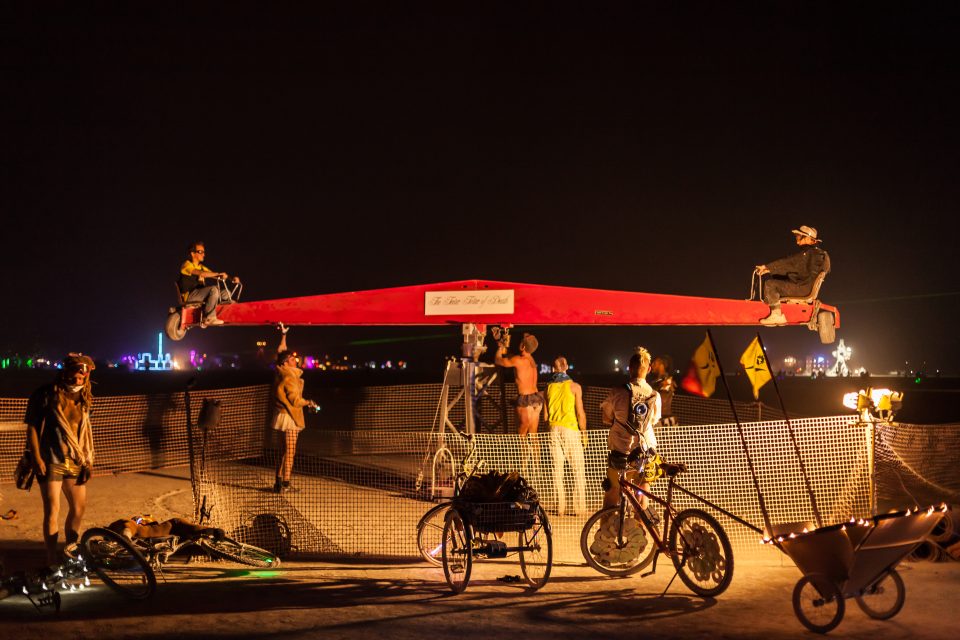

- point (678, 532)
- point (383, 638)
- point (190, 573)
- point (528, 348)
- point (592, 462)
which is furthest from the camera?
point (528, 348)

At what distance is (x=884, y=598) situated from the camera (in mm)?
6246

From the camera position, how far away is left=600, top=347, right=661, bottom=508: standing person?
771 centimetres

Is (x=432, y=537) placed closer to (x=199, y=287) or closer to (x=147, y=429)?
(x=199, y=287)

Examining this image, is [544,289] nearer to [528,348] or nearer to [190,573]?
[528,348]

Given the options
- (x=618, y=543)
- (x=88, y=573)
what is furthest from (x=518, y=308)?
(x=88, y=573)

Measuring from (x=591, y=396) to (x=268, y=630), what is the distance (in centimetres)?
1363

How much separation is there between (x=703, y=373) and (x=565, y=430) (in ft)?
7.90

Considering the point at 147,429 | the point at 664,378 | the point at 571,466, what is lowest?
the point at 571,466

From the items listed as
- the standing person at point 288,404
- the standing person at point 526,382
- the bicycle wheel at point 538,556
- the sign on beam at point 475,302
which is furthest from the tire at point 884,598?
the standing person at point 288,404

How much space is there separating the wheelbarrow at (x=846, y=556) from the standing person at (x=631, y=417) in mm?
1826

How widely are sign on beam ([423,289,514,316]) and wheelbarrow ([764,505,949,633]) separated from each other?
4.32 metres

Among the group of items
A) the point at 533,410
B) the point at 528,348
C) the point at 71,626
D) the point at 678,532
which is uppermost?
the point at 528,348

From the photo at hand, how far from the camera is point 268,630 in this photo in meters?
5.96

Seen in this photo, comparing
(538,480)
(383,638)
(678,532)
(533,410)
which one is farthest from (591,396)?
(383,638)
